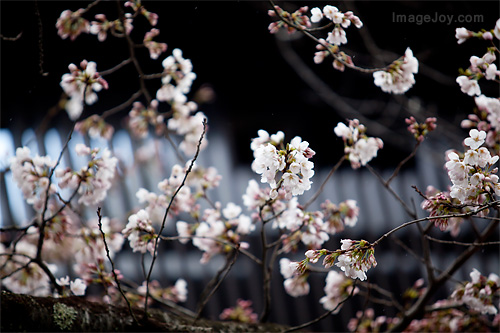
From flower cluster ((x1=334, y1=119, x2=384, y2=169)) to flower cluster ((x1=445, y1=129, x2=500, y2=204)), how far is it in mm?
404

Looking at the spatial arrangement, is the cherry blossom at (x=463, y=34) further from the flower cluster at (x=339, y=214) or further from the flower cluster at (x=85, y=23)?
the flower cluster at (x=85, y=23)

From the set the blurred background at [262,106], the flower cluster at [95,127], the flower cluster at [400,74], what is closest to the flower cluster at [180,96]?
the flower cluster at [95,127]

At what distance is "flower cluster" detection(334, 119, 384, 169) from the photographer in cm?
172

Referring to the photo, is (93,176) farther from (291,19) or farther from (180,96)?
(291,19)

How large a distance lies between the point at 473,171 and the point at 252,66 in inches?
125

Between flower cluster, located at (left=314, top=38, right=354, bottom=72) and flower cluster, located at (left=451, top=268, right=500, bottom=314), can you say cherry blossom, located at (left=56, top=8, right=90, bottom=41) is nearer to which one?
flower cluster, located at (left=314, top=38, right=354, bottom=72)

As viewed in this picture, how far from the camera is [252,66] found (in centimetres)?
432

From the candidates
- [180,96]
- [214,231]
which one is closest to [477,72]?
[214,231]

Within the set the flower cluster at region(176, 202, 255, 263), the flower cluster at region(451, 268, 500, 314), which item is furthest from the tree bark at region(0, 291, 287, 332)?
the flower cluster at region(451, 268, 500, 314)

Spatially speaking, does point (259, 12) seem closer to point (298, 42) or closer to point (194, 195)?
point (298, 42)

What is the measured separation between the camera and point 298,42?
425 centimetres

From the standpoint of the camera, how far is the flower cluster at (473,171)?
51.1 inches

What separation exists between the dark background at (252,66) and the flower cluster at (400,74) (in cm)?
113

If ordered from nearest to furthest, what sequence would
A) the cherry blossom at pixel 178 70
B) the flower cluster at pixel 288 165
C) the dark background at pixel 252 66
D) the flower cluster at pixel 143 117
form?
the flower cluster at pixel 288 165
the cherry blossom at pixel 178 70
the flower cluster at pixel 143 117
the dark background at pixel 252 66
